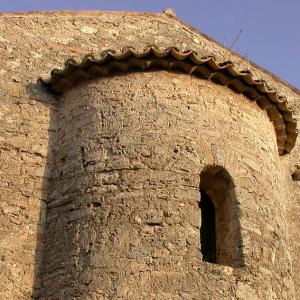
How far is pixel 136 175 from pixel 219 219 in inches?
38.0

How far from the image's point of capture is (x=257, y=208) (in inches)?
248

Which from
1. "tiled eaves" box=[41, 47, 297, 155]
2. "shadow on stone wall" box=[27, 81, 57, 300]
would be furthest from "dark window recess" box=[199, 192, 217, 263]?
"shadow on stone wall" box=[27, 81, 57, 300]

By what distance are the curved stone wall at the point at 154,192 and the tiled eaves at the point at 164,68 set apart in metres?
0.09

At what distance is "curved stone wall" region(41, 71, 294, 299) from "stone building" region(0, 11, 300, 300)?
12 mm

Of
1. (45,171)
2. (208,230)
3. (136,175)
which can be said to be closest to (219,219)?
(208,230)

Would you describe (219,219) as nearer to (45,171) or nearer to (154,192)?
(154,192)

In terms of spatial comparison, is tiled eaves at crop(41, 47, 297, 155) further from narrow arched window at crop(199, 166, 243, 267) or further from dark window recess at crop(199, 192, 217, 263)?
dark window recess at crop(199, 192, 217, 263)

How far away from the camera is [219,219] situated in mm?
6387

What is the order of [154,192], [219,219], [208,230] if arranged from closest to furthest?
[154,192]
[219,219]
[208,230]

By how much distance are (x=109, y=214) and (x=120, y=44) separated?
2437mm

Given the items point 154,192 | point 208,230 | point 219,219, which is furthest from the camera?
point 208,230

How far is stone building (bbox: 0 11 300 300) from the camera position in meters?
5.68

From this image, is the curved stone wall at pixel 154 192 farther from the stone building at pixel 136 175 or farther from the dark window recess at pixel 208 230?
the dark window recess at pixel 208 230

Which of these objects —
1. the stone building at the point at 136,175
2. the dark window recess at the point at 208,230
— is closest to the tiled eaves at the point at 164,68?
the stone building at the point at 136,175
